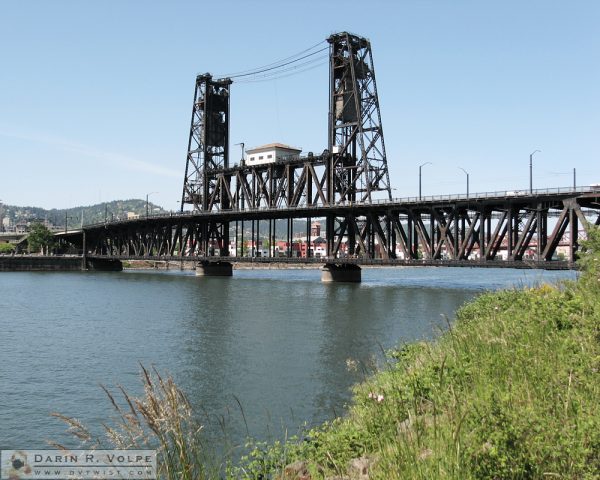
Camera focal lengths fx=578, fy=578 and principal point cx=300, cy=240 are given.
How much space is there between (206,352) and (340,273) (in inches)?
2501

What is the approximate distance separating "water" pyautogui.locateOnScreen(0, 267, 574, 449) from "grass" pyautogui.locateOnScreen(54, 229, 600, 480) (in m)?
2.47

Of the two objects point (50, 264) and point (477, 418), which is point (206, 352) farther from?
point (50, 264)

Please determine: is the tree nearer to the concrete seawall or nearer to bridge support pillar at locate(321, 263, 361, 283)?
the concrete seawall

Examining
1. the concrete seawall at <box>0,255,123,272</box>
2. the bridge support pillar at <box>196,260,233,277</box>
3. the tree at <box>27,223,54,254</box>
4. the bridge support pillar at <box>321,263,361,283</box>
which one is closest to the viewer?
the bridge support pillar at <box>321,263,361,283</box>

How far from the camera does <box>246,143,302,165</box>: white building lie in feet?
350

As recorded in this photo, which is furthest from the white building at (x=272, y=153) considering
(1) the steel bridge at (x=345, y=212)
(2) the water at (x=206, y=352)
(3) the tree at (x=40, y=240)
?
(3) the tree at (x=40, y=240)

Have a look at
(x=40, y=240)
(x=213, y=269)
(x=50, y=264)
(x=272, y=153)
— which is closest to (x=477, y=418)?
(x=272, y=153)

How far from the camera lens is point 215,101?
4934 inches

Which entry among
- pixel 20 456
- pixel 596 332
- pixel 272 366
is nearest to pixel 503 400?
pixel 596 332

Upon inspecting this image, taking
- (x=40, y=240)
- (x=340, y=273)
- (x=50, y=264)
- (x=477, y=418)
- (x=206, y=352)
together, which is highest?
(x=40, y=240)

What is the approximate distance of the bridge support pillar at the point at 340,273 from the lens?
90562mm

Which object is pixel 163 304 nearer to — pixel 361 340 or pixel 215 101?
pixel 361 340

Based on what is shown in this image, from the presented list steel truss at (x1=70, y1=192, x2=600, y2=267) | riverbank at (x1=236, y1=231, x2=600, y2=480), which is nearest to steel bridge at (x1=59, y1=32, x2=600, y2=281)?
steel truss at (x1=70, y1=192, x2=600, y2=267)

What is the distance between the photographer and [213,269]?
11425cm
